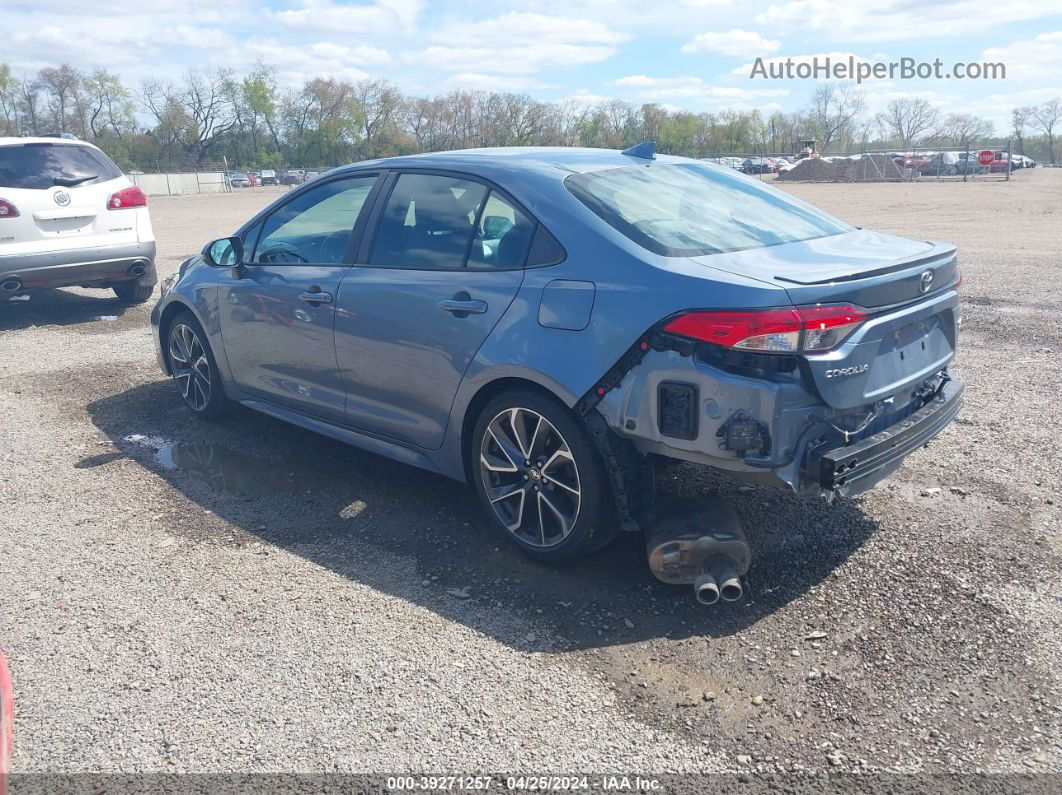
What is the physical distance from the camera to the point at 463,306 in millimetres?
4102

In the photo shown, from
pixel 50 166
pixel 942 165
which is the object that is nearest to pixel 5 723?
pixel 50 166

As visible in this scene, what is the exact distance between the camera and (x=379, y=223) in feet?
15.5

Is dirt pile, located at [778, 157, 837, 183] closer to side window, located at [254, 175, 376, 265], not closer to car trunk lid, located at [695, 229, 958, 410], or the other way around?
side window, located at [254, 175, 376, 265]

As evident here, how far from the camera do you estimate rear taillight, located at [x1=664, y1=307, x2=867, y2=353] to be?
3225 millimetres

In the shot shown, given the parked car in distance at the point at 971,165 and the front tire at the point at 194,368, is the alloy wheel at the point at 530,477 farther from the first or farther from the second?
the parked car in distance at the point at 971,165

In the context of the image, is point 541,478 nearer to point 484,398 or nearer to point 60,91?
point 484,398

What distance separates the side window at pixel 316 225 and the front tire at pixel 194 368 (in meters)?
0.92

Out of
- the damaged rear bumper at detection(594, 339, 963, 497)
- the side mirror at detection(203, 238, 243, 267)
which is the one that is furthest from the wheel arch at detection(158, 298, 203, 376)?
the damaged rear bumper at detection(594, 339, 963, 497)

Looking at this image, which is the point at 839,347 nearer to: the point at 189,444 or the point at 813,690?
the point at 813,690

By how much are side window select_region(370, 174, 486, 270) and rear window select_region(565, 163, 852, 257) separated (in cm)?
55

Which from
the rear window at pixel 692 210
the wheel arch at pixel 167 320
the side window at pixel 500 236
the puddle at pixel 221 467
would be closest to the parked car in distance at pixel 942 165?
the rear window at pixel 692 210

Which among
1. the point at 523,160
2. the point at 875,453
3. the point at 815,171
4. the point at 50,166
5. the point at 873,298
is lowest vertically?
the point at 875,453

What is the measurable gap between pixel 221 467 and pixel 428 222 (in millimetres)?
2093

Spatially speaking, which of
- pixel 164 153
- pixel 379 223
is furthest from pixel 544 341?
pixel 164 153
